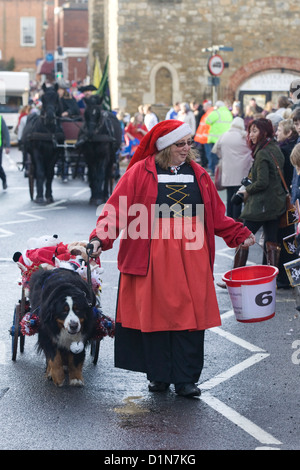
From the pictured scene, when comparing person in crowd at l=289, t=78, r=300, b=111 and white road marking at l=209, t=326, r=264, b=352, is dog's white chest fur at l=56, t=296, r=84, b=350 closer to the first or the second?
white road marking at l=209, t=326, r=264, b=352

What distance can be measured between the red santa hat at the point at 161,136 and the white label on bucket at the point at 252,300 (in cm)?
117

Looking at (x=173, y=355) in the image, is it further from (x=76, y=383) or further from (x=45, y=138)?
(x=45, y=138)

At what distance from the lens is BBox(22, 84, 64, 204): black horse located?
17156 mm

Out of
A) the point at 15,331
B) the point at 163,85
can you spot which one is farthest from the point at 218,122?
the point at 15,331

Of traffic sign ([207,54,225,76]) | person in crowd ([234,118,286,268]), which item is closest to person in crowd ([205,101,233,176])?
traffic sign ([207,54,225,76])

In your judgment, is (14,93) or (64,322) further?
(14,93)

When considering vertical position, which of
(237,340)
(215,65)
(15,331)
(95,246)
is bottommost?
(237,340)

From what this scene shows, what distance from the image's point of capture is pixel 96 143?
56.8ft

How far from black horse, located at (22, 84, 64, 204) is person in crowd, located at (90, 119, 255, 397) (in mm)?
11129

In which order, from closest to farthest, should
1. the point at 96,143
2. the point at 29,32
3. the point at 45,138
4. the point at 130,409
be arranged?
1. the point at 130,409
2. the point at 45,138
3. the point at 96,143
4. the point at 29,32

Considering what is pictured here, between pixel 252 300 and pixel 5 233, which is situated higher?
pixel 252 300

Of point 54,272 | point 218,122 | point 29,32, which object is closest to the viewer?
point 54,272

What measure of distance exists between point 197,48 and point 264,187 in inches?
1101
